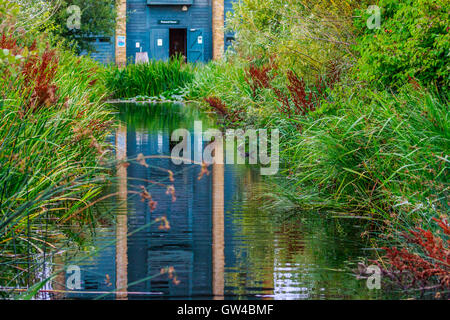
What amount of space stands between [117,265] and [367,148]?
3.32m

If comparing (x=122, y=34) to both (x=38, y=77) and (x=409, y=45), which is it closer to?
(x=38, y=77)

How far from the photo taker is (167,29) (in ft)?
147

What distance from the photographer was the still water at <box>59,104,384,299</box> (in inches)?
213

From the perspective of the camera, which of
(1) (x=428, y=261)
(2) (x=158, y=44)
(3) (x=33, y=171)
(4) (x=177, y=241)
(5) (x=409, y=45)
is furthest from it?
(2) (x=158, y=44)

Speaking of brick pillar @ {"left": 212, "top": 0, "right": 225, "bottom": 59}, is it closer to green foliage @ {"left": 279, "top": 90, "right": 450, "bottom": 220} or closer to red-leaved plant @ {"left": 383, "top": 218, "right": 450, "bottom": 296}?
green foliage @ {"left": 279, "top": 90, "right": 450, "bottom": 220}

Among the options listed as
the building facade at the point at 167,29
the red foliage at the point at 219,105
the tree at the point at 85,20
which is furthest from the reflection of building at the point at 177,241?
the building facade at the point at 167,29

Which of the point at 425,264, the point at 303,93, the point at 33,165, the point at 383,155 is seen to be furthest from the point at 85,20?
the point at 425,264

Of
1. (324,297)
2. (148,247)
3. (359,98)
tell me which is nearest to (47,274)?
(148,247)

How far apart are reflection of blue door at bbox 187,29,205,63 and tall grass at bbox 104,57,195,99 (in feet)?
38.8

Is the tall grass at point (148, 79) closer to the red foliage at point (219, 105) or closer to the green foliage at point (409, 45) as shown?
the red foliage at point (219, 105)

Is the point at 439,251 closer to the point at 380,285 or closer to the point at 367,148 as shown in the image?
the point at 380,285

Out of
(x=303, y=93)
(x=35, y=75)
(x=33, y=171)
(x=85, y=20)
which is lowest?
(x=33, y=171)

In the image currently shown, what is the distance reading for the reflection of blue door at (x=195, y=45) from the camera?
4466 cm

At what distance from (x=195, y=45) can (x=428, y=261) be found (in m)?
39.7
